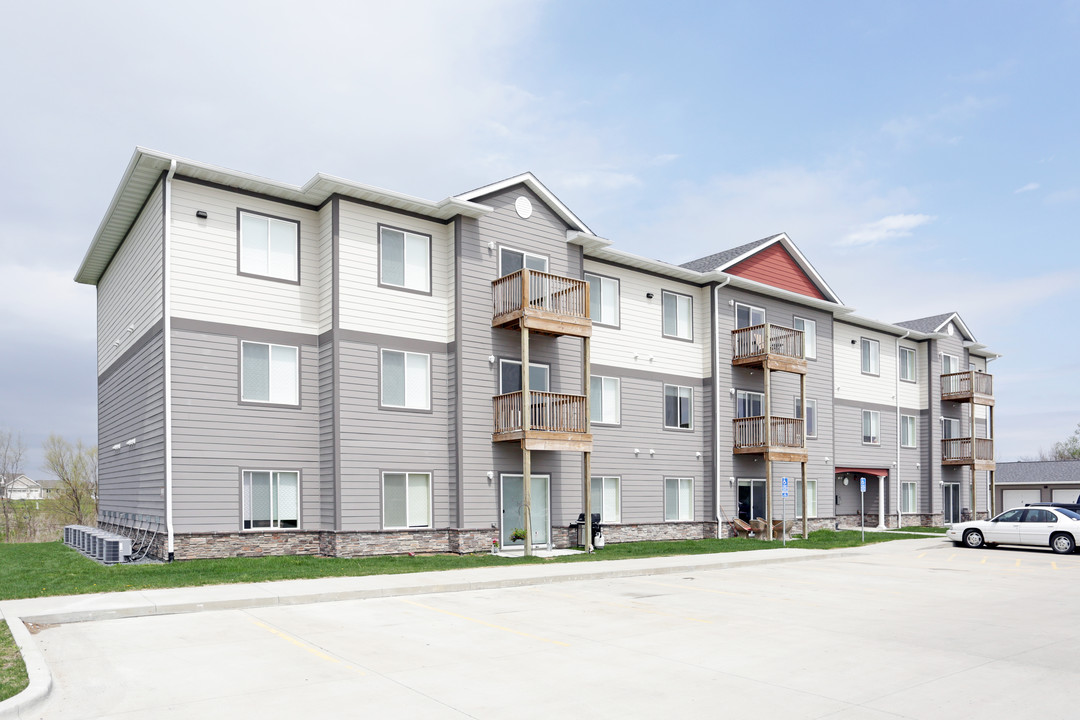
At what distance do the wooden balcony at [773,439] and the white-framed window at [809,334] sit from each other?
4.19 metres

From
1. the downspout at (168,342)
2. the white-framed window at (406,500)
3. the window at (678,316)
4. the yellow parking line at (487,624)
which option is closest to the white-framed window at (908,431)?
the window at (678,316)

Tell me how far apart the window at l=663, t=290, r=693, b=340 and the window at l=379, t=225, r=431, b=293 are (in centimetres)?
985

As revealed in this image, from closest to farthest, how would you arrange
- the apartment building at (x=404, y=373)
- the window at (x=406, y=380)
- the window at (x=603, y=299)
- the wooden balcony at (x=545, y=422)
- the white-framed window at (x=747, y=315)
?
1. the apartment building at (x=404, y=373)
2. the window at (x=406, y=380)
3. the wooden balcony at (x=545, y=422)
4. the window at (x=603, y=299)
5. the white-framed window at (x=747, y=315)

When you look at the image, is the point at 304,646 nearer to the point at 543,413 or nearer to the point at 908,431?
the point at 543,413

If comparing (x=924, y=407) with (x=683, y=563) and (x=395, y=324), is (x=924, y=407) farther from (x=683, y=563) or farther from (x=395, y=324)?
(x=395, y=324)

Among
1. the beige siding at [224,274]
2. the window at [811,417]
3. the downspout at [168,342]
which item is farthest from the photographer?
the window at [811,417]

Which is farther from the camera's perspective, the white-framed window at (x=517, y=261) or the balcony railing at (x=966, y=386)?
the balcony railing at (x=966, y=386)

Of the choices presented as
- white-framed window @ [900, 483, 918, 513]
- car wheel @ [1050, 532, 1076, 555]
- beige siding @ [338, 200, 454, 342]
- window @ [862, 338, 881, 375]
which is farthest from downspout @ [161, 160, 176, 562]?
white-framed window @ [900, 483, 918, 513]

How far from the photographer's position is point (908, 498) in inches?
1548

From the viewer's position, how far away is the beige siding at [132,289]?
65.5 feet

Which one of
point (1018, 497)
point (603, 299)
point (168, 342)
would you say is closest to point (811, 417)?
point (603, 299)

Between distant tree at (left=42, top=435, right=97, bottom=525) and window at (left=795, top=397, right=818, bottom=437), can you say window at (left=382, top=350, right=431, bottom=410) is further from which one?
distant tree at (left=42, top=435, right=97, bottom=525)

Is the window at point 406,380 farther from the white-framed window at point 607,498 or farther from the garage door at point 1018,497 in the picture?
the garage door at point 1018,497

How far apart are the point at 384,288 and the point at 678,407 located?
12.1m
